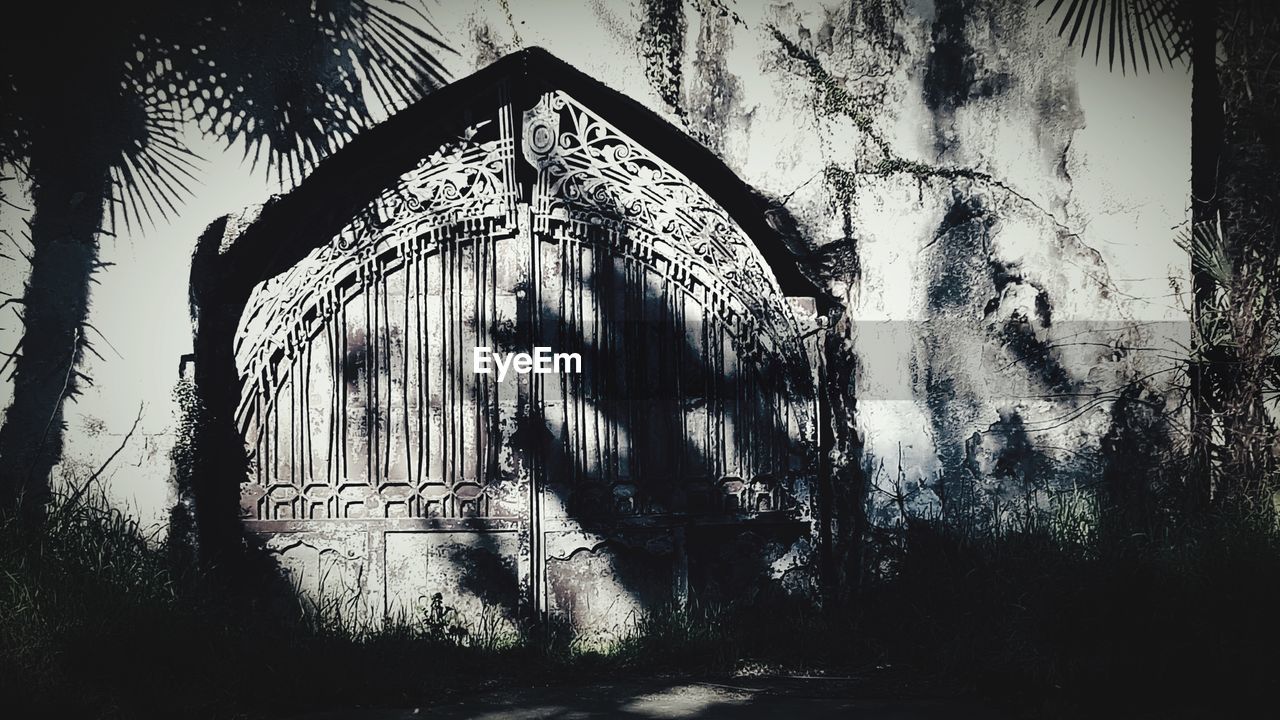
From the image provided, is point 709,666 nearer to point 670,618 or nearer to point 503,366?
point 670,618

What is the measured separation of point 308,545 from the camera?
452 cm

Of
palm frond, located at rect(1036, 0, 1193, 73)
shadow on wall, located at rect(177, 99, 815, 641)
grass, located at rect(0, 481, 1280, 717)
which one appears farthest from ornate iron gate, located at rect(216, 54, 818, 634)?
palm frond, located at rect(1036, 0, 1193, 73)

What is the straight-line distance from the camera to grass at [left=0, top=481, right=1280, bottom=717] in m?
3.66

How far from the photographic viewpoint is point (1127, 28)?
470 centimetres

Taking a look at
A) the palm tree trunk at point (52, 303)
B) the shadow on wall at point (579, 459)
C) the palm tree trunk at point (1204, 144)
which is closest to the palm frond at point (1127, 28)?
the palm tree trunk at point (1204, 144)

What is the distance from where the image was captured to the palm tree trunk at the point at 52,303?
439 cm

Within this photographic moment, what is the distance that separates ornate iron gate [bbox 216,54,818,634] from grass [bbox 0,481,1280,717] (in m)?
0.29

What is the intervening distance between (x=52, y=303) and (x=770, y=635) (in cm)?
402

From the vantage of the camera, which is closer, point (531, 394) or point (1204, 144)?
point (531, 394)

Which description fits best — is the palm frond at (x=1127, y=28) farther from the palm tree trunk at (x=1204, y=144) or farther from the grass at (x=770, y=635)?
the grass at (x=770, y=635)

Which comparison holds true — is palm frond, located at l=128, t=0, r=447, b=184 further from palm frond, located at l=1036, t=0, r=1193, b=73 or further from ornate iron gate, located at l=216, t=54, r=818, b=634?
palm frond, located at l=1036, t=0, r=1193, b=73

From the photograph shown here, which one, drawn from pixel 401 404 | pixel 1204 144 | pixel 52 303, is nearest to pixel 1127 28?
pixel 1204 144

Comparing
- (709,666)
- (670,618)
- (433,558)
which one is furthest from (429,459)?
(709,666)

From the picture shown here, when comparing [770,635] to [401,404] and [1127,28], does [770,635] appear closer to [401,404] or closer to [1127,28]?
[401,404]
